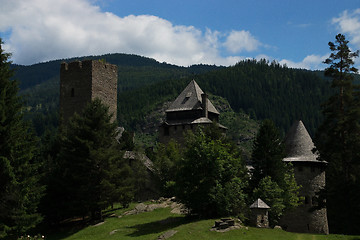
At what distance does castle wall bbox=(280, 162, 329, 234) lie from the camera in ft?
145

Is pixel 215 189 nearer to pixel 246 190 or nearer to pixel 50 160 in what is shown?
pixel 246 190

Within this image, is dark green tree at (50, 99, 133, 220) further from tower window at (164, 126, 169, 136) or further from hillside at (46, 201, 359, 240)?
tower window at (164, 126, 169, 136)

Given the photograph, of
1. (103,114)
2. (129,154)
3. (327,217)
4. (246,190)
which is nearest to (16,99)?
(103,114)

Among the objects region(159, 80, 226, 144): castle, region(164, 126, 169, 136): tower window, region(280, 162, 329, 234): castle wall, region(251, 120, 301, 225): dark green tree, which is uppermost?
region(159, 80, 226, 144): castle

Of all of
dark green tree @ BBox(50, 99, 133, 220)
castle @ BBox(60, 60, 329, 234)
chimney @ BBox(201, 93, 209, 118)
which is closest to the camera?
dark green tree @ BBox(50, 99, 133, 220)

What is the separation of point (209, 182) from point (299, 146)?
1511 centimetres

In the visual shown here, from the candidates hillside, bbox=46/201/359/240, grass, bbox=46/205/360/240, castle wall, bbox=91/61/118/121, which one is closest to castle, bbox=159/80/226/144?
castle wall, bbox=91/61/118/121

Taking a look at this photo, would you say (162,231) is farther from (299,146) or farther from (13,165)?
(299,146)

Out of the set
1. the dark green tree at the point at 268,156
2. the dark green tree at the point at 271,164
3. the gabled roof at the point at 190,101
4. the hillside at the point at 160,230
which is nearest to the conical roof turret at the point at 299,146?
the dark green tree at the point at 271,164

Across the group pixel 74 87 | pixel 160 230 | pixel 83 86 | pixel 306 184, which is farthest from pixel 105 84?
pixel 306 184

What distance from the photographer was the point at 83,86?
4831 centimetres

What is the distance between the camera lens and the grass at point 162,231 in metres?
28.4

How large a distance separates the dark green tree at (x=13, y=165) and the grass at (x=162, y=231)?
538 cm

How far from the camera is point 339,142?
40.0 metres
